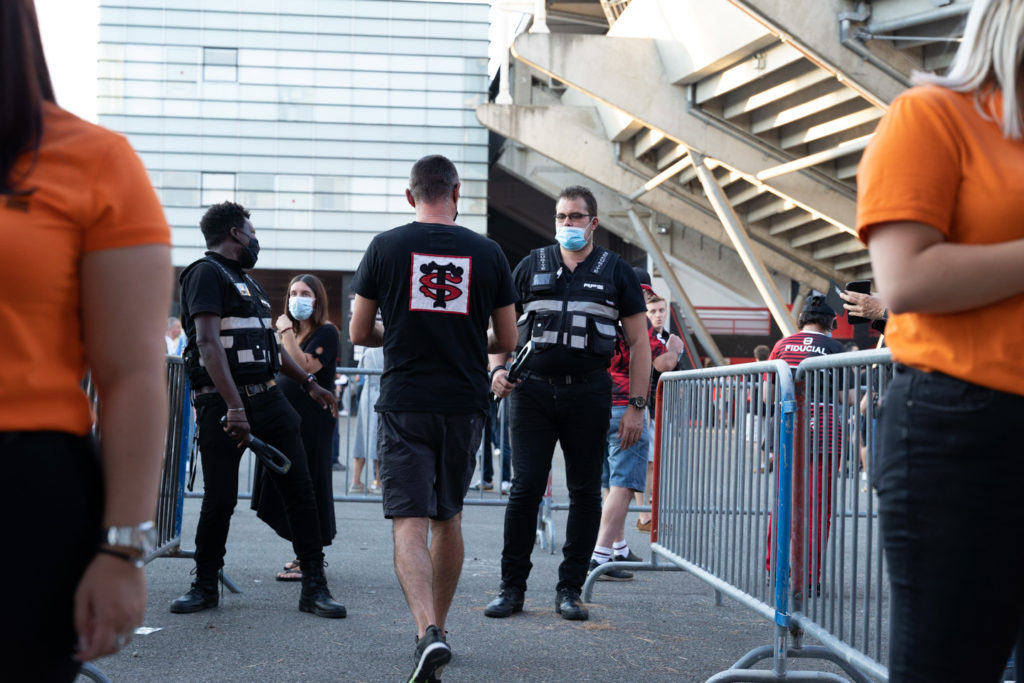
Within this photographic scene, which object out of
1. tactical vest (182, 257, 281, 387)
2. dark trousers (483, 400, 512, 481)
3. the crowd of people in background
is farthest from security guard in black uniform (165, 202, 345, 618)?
dark trousers (483, 400, 512, 481)

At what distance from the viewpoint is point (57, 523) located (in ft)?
5.09

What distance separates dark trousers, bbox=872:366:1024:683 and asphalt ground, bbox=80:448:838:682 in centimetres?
280

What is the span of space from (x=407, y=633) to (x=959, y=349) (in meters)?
3.86

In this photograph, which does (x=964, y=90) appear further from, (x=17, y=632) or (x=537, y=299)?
(x=537, y=299)

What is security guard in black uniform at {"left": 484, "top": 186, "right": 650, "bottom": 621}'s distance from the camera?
5.61 metres

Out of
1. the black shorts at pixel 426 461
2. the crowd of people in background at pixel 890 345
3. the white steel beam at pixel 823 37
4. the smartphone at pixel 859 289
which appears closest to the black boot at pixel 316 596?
the black shorts at pixel 426 461

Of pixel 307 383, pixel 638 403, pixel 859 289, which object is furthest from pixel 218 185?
pixel 859 289

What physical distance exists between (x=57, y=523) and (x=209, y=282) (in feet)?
12.6

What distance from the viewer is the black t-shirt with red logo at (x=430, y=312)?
175 inches

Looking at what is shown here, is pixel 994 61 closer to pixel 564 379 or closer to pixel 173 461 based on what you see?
pixel 564 379

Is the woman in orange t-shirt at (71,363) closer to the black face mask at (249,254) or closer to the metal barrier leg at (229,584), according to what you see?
the black face mask at (249,254)

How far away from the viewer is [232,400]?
207 inches

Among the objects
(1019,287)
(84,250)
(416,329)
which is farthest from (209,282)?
(1019,287)

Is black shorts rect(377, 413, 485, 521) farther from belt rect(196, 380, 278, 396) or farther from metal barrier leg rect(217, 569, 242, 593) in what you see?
metal barrier leg rect(217, 569, 242, 593)
